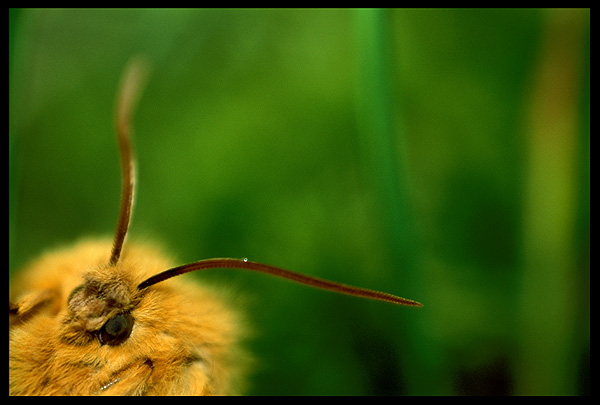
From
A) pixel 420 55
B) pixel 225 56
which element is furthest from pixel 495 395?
pixel 225 56

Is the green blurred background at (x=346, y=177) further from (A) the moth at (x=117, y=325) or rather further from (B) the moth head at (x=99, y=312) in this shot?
(B) the moth head at (x=99, y=312)

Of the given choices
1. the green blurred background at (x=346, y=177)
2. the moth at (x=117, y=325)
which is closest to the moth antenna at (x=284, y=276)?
the moth at (x=117, y=325)

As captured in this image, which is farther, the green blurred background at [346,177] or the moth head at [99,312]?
the green blurred background at [346,177]

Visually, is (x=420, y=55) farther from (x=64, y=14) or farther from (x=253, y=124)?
(x=64, y=14)

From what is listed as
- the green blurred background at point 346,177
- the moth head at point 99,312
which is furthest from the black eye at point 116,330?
the green blurred background at point 346,177

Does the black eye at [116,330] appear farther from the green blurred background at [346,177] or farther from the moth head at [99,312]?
the green blurred background at [346,177]

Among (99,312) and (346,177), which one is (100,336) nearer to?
(99,312)
